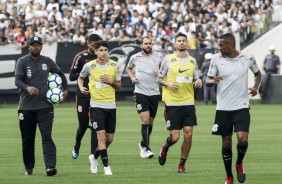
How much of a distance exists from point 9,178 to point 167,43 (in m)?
26.7

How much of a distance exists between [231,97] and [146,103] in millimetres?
5957

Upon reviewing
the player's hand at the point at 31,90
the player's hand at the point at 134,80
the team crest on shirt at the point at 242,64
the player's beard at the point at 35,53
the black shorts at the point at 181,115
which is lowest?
the black shorts at the point at 181,115

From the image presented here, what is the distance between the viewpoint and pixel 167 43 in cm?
4225

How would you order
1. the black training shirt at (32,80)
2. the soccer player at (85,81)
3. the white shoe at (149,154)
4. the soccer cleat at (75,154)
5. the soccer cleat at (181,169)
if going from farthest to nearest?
the white shoe at (149,154) < the soccer cleat at (75,154) < the soccer player at (85,81) < the soccer cleat at (181,169) < the black training shirt at (32,80)

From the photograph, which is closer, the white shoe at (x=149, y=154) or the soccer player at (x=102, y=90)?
the soccer player at (x=102, y=90)

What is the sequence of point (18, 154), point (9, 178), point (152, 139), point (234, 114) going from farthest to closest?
point (152, 139)
point (18, 154)
point (9, 178)
point (234, 114)

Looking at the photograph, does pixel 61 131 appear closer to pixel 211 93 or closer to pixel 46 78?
pixel 46 78

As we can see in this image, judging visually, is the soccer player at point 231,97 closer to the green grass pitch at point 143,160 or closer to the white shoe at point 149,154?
the green grass pitch at point 143,160

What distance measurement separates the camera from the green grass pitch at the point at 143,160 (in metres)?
15.8

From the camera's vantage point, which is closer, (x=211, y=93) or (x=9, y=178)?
(x=9, y=178)

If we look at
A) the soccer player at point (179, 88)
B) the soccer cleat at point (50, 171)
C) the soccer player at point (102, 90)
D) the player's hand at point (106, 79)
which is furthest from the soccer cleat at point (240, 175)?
the soccer cleat at point (50, 171)

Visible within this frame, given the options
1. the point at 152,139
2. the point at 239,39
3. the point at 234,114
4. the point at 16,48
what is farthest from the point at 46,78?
the point at 239,39

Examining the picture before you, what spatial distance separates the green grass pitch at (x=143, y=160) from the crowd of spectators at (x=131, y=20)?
10.5 m

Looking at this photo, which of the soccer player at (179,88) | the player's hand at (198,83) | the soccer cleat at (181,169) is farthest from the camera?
the soccer player at (179,88)
